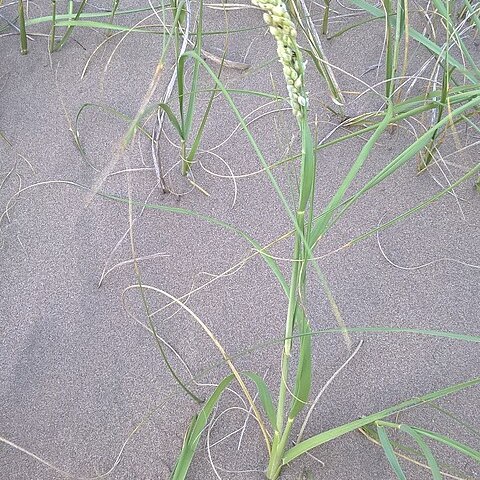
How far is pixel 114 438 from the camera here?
1024 mm

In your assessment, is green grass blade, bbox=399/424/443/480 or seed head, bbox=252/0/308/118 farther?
green grass blade, bbox=399/424/443/480

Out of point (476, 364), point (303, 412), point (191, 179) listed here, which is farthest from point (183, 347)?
point (476, 364)

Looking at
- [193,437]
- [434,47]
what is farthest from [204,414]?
[434,47]

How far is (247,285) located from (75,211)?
35 cm

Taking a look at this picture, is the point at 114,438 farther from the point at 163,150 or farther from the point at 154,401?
the point at 163,150

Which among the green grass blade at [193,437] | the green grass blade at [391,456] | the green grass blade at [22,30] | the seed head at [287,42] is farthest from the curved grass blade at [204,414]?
the green grass blade at [22,30]

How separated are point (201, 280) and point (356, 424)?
0.43 meters

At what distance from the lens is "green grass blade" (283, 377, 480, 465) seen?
83 centimetres

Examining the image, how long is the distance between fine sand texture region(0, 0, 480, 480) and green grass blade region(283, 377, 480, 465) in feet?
0.27

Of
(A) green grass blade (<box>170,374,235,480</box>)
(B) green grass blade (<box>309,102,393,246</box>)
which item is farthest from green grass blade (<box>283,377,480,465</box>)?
(B) green grass blade (<box>309,102,393,246</box>)

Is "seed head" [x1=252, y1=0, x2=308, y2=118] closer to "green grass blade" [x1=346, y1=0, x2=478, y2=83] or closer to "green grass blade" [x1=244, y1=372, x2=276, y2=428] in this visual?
"green grass blade" [x1=244, y1=372, x2=276, y2=428]

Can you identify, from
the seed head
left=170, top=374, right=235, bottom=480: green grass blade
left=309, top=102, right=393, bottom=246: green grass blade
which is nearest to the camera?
the seed head

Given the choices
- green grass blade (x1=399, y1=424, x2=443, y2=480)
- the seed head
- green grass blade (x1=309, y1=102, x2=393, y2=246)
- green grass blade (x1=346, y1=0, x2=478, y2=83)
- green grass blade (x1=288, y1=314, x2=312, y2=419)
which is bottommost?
green grass blade (x1=399, y1=424, x2=443, y2=480)

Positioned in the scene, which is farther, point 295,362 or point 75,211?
point 75,211
